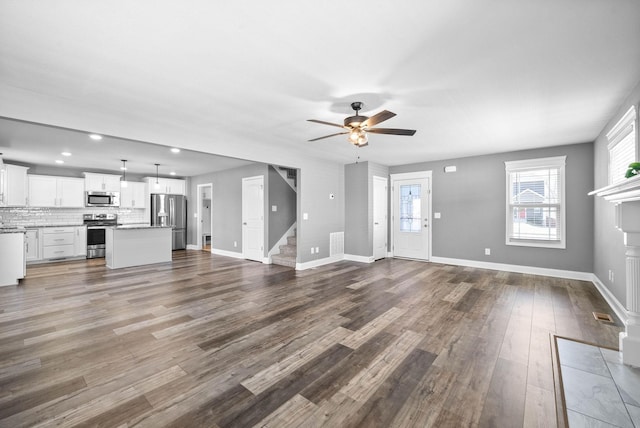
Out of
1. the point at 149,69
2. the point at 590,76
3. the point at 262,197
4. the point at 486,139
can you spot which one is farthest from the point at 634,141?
the point at 262,197

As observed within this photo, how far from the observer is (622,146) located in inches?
131

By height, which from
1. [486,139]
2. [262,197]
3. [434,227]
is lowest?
[434,227]

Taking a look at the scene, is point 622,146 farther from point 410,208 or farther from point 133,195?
point 133,195

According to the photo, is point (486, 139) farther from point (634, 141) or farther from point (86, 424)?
point (86, 424)

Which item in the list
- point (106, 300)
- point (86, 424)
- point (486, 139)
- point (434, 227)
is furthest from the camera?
point (434, 227)

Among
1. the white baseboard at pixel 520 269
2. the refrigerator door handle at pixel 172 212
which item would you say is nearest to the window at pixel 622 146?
the white baseboard at pixel 520 269

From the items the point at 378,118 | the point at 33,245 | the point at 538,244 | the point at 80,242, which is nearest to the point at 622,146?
the point at 538,244

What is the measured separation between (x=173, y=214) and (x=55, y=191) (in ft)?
9.26

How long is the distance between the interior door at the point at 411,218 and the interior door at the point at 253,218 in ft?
11.3

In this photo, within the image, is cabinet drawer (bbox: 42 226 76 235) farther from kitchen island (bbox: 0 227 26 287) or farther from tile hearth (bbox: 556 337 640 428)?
tile hearth (bbox: 556 337 640 428)

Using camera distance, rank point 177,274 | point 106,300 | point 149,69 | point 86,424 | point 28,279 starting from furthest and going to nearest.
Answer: point 177,274 → point 28,279 → point 106,300 → point 149,69 → point 86,424

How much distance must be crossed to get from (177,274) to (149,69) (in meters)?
4.16

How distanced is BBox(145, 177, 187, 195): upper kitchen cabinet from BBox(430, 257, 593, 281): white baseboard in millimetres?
7941

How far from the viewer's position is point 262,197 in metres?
6.79
